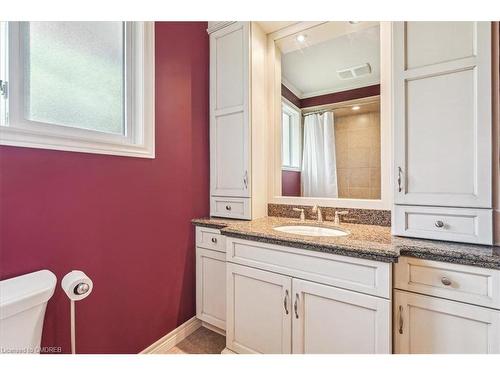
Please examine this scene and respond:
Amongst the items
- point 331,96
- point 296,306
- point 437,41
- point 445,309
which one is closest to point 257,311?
point 296,306

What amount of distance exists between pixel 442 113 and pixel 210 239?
1.51 metres

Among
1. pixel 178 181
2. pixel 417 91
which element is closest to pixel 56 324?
pixel 178 181

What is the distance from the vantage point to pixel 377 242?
110 centimetres

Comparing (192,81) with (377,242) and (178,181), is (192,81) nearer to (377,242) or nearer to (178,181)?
(178,181)

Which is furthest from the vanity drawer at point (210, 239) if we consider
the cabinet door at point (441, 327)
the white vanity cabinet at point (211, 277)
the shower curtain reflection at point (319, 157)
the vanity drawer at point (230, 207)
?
the cabinet door at point (441, 327)

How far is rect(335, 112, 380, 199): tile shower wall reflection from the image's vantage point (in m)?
1.53

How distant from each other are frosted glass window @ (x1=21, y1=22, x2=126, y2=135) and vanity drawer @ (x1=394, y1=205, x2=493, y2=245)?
5.43 feet

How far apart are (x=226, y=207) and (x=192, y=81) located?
0.99 m

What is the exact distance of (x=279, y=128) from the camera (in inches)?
75.5

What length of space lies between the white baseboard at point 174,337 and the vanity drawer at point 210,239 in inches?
→ 23.0

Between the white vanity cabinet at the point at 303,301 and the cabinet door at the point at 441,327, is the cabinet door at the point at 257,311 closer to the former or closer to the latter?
the white vanity cabinet at the point at 303,301

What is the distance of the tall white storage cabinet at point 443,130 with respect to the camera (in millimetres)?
1021

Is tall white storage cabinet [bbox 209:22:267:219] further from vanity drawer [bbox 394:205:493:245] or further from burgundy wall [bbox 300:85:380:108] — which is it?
vanity drawer [bbox 394:205:493:245]

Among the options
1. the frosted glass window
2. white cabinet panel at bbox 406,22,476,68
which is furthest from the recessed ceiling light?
the frosted glass window
